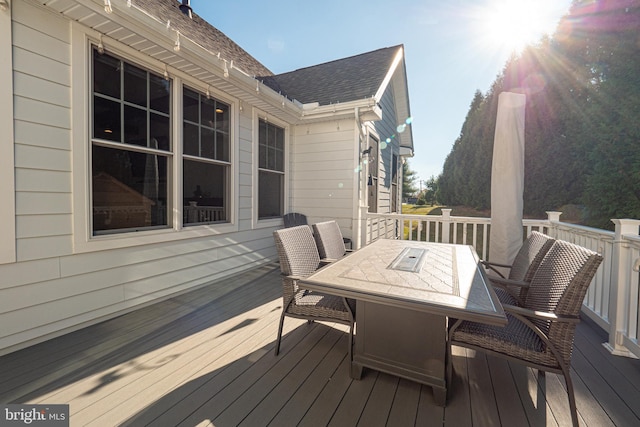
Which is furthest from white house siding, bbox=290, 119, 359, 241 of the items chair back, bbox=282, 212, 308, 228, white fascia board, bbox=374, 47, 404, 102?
white fascia board, bbox=374, 47, 404, 102

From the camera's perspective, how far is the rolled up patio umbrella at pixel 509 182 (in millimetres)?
3111

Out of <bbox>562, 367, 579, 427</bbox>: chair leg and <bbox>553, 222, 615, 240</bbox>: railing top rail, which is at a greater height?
<bbox>553, 222, 615, 240</bbox>: railing top rail

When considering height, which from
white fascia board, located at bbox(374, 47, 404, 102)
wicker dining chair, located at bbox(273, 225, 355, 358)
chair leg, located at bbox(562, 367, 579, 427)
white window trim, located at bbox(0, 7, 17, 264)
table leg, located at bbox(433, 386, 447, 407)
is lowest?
table leg, located at bbox(433, 386, 447, 407)

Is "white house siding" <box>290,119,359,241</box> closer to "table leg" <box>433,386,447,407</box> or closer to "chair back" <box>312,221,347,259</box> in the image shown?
"chair back" <box>312,221,347,259</box>

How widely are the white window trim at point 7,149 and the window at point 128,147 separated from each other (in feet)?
1.74

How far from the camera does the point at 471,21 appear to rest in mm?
5051

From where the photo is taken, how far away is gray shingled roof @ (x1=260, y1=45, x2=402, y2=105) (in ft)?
17.0

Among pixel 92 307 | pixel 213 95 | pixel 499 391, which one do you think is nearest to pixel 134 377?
pixel 92 307

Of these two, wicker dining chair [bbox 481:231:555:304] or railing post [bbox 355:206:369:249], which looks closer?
wicker dining chair [bbox 481:231:555:304]

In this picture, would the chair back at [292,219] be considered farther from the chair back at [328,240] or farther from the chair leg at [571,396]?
the chair leg at [571,396]

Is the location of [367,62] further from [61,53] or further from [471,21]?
[61,53]

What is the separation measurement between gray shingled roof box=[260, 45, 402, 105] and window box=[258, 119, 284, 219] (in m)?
1.19

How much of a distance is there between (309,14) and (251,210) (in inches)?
182

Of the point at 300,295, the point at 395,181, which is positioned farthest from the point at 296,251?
the point at 395,181
